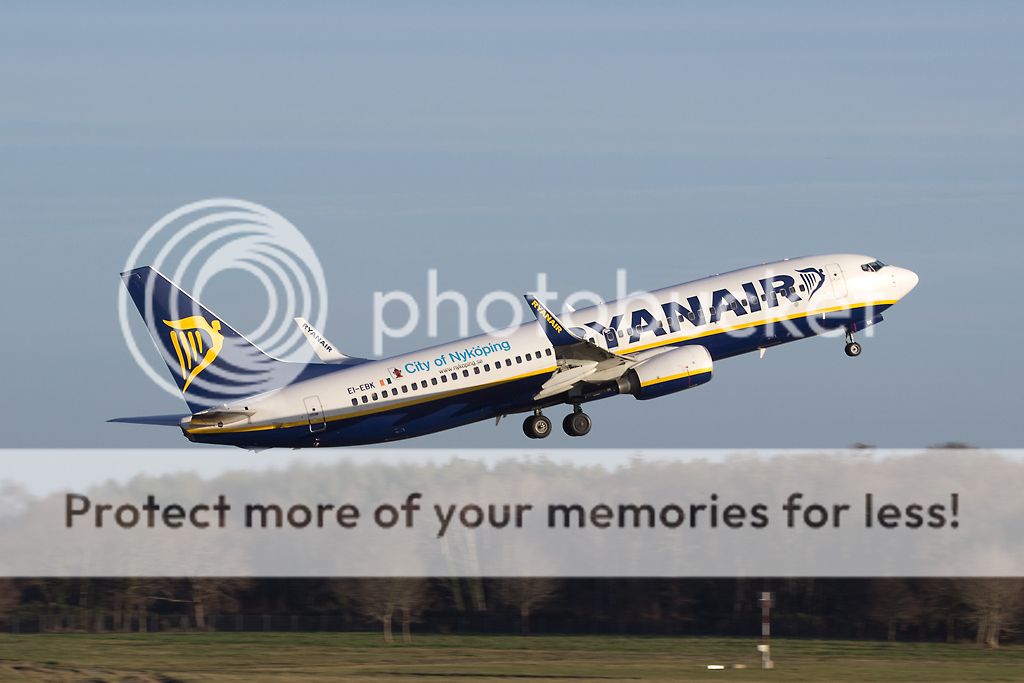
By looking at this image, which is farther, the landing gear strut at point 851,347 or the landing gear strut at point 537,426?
the landing gear strut at point 851,347

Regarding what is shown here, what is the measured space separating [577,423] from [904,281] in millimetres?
17466

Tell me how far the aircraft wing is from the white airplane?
0.25 feet

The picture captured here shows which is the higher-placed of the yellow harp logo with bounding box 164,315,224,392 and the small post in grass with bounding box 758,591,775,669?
the yellow harp logo with bounding box 164,315,224,392

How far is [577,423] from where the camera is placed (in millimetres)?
97562

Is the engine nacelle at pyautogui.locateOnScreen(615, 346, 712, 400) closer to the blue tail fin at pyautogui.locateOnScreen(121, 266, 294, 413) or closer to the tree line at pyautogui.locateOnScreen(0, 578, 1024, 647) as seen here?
the tree line at pyautogui.locateOnScreen(0, 578, 1024, 647)

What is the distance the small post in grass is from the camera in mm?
88438

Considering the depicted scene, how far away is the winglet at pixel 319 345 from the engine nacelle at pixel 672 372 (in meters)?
12.7

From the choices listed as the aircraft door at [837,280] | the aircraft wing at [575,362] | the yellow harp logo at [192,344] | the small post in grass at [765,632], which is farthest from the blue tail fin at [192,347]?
the aircraft door at [837,280]

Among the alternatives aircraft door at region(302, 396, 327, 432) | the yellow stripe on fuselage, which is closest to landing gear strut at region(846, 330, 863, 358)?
the yellow stripe on fuselage


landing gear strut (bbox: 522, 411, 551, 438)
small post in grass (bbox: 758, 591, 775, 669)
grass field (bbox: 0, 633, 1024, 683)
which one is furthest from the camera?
landing gear strut (bbox: 522, 411, 551, 438)

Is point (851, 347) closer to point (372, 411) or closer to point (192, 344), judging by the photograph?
point (372, 411)

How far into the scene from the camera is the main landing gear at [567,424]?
3841 inches

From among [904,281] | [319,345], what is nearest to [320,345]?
[319,345]

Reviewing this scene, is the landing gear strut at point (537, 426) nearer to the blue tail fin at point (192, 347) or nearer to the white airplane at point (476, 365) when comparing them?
the white airplane at point (476, 365)
